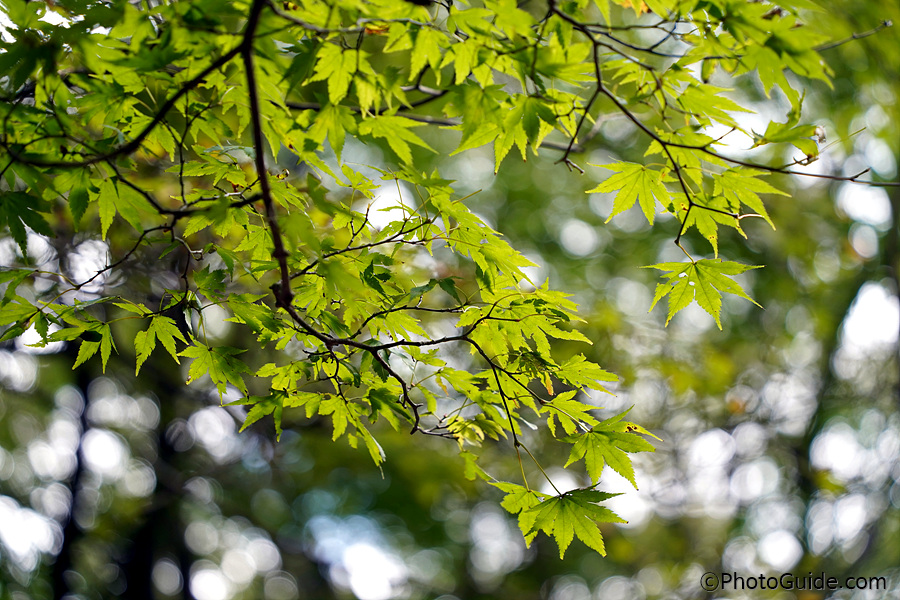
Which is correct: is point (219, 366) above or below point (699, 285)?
below

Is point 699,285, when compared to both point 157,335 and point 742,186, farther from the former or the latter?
point 157,335

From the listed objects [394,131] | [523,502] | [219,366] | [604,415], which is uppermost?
[394,131]

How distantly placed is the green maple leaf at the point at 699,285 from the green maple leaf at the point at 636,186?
0.20m

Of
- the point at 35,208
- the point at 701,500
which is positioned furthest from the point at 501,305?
the point at 701,500

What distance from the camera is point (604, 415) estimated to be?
6.09 m

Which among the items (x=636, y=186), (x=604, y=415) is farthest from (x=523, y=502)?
(x=604, y=415)

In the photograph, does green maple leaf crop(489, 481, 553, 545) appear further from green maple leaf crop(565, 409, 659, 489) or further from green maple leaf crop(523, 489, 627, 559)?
green maple leaf crop(565, 409, 659, 489)

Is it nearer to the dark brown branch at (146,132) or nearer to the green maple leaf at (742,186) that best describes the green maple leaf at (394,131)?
the dark brown branch at (146,132)

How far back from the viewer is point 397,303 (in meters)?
1.86

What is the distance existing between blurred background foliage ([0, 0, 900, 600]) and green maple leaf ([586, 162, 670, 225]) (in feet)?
11.6

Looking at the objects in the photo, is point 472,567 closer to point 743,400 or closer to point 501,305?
point 743,400

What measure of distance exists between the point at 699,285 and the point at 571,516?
2.88 ft

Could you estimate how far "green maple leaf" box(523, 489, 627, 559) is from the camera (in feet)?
5.62

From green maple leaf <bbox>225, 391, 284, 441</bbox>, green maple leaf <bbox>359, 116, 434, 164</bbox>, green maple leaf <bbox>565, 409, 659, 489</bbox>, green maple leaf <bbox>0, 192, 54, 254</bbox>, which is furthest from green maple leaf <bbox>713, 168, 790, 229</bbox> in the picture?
green maple leaf <bbox>0, 192, 54, 254</bbox>
